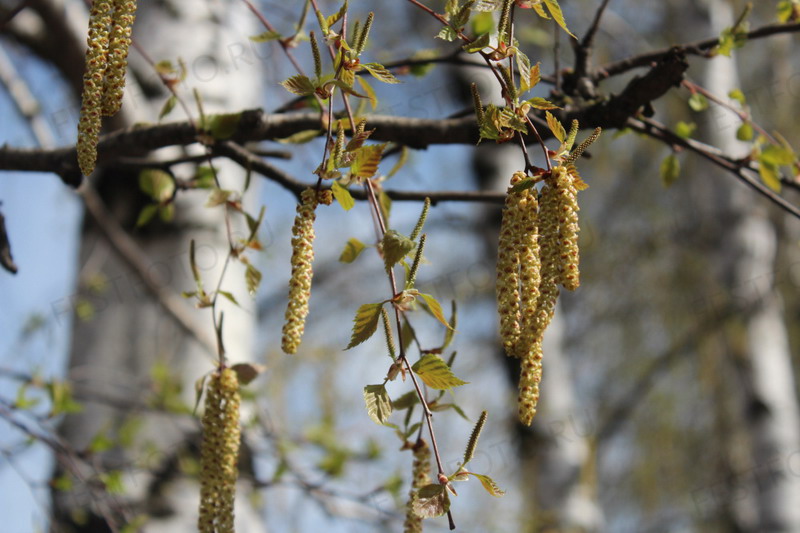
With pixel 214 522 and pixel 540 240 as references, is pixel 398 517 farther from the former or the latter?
pixel 540 240

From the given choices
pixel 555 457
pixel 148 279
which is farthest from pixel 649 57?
pixel 555 457

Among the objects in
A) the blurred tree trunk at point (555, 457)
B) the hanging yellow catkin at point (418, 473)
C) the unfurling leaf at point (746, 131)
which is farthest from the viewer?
the blurred tree trunk at point (555, 457)

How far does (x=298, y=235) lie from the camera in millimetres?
897

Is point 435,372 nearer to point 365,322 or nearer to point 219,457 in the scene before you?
point 365,322

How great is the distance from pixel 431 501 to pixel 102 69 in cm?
55

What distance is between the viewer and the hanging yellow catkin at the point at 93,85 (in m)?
0.81

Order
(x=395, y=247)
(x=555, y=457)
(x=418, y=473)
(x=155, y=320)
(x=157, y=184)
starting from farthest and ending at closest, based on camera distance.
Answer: (x=555, y=457)
(x=155, y=320)
(x=157, y=184)
(x=418, y=473)
(x=395, y=247)

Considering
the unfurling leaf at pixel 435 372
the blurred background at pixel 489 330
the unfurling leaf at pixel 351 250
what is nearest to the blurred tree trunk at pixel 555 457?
the blurred background at pixel 489 330

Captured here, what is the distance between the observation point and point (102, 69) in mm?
835

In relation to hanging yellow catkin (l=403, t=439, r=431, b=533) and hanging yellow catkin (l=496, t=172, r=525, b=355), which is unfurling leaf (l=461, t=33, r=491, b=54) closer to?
hanging yellow catkin (l=496, t=172, r=525, b=355)

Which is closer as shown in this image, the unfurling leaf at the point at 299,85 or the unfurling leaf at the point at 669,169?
the unfurling leaf at the point at 299,85

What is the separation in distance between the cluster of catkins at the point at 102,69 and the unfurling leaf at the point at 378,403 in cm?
36

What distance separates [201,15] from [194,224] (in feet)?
2.47

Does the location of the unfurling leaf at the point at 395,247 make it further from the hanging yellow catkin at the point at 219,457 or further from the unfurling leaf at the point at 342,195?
the hanging yellow catkin at the point at 219,457
